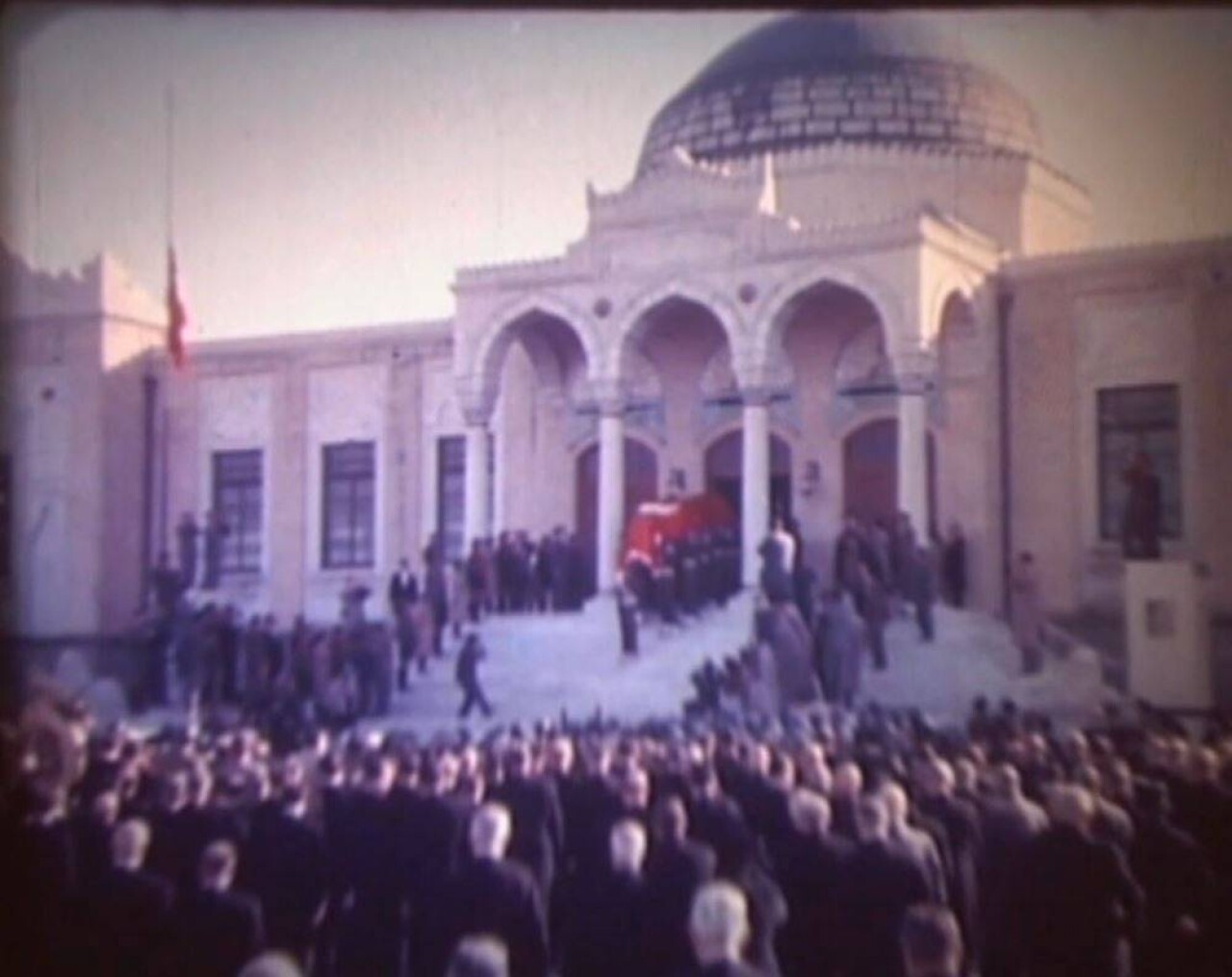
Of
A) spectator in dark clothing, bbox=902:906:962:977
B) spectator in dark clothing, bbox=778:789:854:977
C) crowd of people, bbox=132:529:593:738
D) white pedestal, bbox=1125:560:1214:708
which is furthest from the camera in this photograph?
crowd of people, bbox=132:529:593:738

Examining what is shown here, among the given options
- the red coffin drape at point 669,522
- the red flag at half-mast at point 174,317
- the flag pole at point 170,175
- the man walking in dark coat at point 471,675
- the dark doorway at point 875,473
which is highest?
the flag pole at point 170,175

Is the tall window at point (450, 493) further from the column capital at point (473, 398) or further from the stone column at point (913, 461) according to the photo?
the stone column at point (913, 461)

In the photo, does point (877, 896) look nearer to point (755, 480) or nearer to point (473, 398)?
point (755, 480)

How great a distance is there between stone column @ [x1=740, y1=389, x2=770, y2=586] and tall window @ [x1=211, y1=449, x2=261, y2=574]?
182 cm

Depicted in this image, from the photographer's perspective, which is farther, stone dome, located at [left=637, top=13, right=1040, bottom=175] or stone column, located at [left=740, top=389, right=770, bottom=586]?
stone column, located at [left=740, top=389, right=770, bottom=586]

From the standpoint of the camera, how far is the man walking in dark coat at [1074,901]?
5.38 m

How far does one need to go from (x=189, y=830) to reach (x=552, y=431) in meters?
2.22

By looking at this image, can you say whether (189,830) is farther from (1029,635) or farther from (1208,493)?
(1208,493)

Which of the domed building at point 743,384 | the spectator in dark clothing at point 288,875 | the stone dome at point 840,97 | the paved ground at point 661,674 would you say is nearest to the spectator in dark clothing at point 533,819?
the paved ground at point 661,674

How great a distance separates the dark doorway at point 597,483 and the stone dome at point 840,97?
1130 mm

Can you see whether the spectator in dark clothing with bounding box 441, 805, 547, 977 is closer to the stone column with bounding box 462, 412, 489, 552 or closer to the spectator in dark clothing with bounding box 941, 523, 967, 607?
the stone column with bounding box 462, 412, 489, 552

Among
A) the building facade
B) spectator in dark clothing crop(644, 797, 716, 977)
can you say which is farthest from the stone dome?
spectator in dark clothing crop(644, 797, 716, 977)

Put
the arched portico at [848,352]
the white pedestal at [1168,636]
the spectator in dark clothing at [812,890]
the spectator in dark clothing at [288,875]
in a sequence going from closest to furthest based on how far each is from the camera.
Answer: the spectator in dark clothing at [812,890] < the spectator in dark clothing at [288,875] < the white pedestal at [1168,636] < the arched portico at [848,352]

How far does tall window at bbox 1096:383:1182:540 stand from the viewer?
6.45 m
